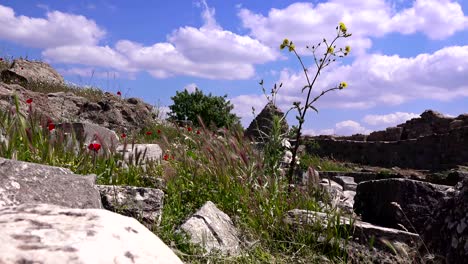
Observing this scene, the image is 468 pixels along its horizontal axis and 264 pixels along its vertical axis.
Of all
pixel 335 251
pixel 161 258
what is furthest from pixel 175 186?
pixel 161 258

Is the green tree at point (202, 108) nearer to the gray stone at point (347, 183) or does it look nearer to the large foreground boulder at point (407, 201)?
the gray stone at point (347, 183)

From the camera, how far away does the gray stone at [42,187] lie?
3.45m

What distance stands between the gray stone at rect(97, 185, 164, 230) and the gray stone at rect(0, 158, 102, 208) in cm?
88

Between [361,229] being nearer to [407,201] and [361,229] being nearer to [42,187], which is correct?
[407,201]

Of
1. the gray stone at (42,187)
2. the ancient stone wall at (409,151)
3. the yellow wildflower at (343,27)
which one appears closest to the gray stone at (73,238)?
the gray stone at (42,187)

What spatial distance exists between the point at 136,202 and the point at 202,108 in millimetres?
13256

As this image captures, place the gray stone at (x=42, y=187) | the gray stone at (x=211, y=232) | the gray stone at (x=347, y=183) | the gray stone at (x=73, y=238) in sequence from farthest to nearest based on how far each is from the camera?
the gray stone at (x=347, y=183) → the gray stone at (x=211, y=232) → the gray stone at (x=42, y=187) → the gray stone at (x=73, y=238)

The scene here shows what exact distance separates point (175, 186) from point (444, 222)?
285 cm

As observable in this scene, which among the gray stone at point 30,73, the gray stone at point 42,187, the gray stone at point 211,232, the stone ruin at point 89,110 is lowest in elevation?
the gray stone at point 211,232

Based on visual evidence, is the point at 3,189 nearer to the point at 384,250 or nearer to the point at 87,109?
the point at 384,250

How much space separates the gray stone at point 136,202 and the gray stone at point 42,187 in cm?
88

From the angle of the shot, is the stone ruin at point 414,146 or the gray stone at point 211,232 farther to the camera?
the stone ruin at point 414,146

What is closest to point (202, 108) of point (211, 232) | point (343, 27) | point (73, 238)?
point (343, 27)

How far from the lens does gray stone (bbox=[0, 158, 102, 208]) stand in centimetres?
345
